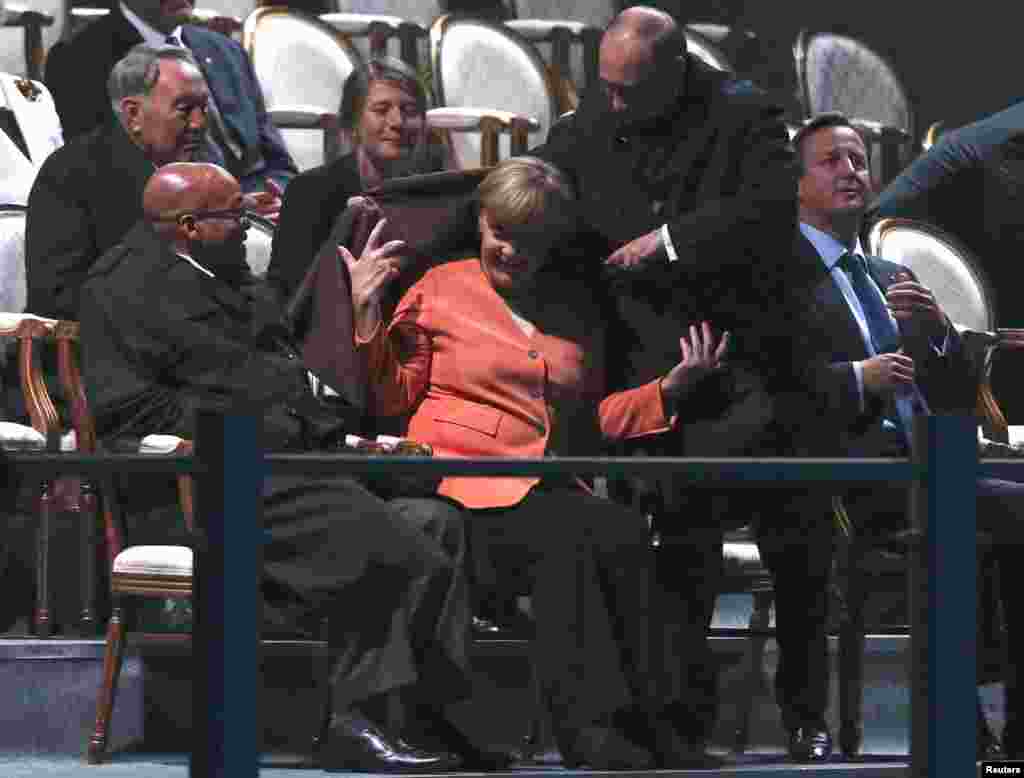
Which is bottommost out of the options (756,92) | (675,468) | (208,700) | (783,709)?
(783,709)

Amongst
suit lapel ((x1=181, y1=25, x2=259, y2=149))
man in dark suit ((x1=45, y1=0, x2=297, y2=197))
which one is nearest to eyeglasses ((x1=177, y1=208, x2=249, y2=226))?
man in dark suit ((x1=45, y1=0, x2=297, y2=197))

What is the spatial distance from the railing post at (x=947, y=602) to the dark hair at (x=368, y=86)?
7.03 feet

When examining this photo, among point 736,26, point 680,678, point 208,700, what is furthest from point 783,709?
point 736,26

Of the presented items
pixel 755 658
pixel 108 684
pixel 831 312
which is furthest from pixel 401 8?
pixel 755 658

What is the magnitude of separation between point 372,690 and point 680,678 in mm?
530

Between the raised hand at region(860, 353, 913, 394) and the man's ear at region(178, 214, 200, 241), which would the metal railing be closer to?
the raised hand at region(860, 353, 913, 394)

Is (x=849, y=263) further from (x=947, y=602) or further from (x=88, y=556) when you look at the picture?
(x=947, y=602)

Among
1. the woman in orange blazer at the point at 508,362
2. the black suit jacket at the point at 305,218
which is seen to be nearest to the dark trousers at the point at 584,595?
the woman in orange blazer at the point at 508,362

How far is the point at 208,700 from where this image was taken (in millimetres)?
3113

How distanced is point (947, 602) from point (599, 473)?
53 centimetres

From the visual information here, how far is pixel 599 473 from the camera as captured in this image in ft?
10.4

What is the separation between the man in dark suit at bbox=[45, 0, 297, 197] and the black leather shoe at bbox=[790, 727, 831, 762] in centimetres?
300

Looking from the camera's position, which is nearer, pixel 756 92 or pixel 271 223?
pixel 756 92

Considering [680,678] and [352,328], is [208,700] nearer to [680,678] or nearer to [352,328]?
[680,678]
